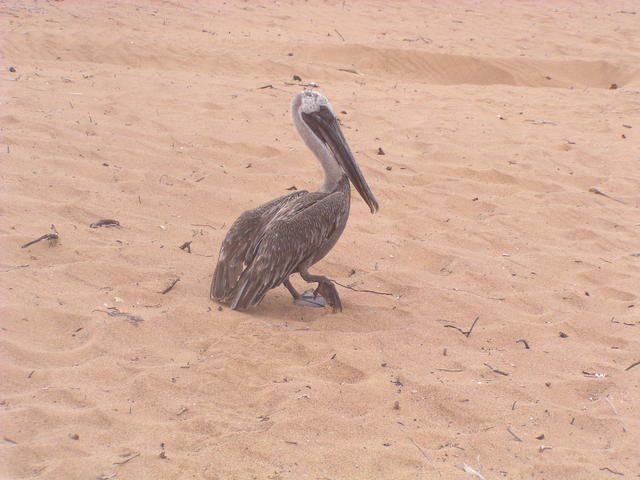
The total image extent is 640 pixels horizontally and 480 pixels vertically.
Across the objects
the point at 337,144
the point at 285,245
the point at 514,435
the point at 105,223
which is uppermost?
the point at 337,144

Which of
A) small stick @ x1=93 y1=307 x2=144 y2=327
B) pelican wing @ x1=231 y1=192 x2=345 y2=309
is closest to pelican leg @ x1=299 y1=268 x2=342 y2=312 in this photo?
pelican wing @ x1=231 y1=192 x2=345 y2=309

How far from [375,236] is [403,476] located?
284 centimetres

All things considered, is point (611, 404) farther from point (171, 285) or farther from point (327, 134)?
point (171, 285)

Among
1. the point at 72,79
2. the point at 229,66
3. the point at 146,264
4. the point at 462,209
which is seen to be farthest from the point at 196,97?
the point at 146,264

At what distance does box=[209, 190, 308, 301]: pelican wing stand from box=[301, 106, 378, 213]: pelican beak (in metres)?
0.70

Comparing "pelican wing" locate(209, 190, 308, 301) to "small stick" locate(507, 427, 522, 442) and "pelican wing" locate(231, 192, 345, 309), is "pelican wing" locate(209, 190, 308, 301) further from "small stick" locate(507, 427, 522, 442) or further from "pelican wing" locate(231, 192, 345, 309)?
"small stick" locate(507, 427, 522, 442)

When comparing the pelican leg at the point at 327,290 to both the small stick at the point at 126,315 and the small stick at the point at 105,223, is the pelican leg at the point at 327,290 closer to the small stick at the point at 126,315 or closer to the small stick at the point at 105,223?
the small stick at the point at 126,315

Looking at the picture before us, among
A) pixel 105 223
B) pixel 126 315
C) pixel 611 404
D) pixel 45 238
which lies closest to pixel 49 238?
pixel 45 238

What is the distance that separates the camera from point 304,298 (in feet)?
15.8

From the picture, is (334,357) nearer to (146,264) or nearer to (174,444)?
(174,444)

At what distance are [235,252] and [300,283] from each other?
2.76ft

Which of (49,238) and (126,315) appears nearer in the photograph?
(126,315)

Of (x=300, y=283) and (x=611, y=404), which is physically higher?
(x=611, y=404)

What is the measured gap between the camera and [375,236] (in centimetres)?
580
